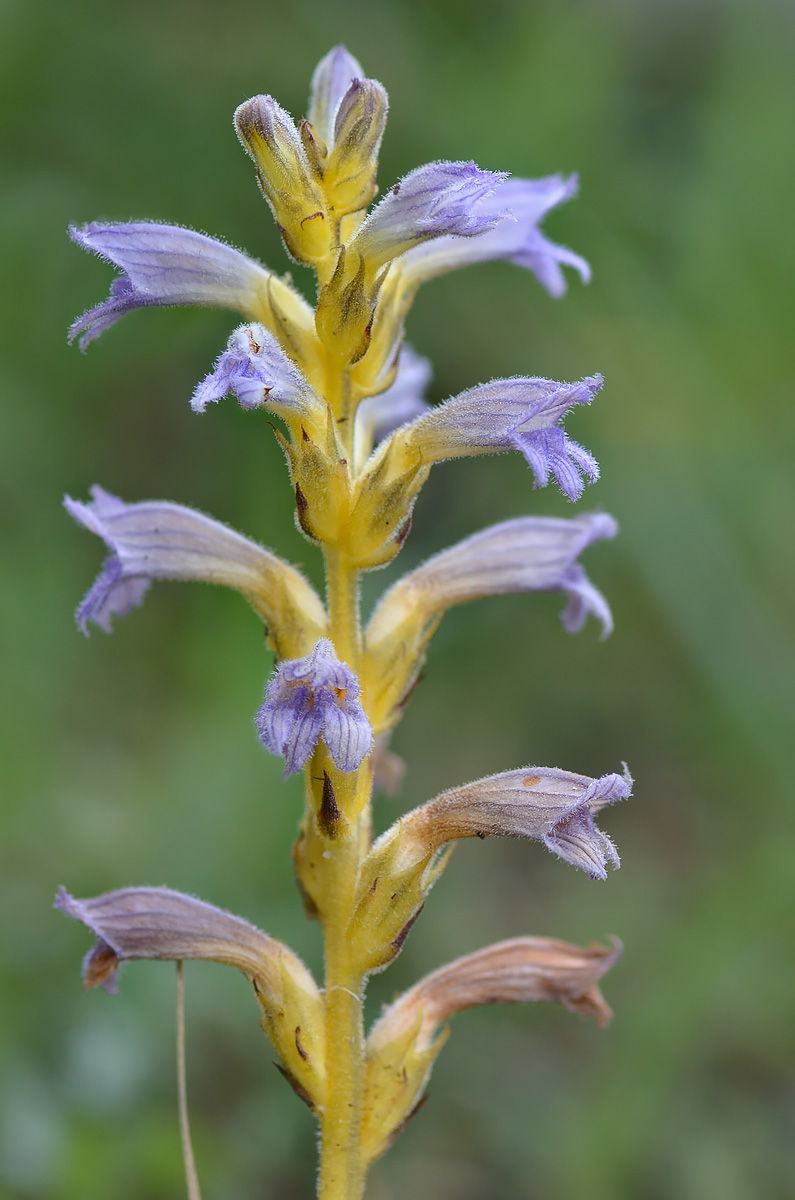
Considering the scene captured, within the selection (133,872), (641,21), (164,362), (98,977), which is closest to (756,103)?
(641,21)

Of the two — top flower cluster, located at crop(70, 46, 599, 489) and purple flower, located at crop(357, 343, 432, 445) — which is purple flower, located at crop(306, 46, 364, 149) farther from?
purple flower, located at crop(357, 343, 432, 445)

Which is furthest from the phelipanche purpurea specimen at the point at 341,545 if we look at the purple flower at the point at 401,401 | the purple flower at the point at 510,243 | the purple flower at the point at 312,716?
the purple flower at the point at 401,401

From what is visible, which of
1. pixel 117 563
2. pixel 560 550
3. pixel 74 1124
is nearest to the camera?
pixel 117 563

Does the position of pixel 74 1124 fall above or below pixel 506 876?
above

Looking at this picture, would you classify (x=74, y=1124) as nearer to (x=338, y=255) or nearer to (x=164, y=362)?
(x=338, y=255)

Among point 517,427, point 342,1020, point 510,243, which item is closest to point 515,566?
point 517,427

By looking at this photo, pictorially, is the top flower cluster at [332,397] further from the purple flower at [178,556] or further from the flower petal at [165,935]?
the flower petal at [165,935]

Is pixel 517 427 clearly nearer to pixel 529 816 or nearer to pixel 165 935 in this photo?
pixel 529 816
